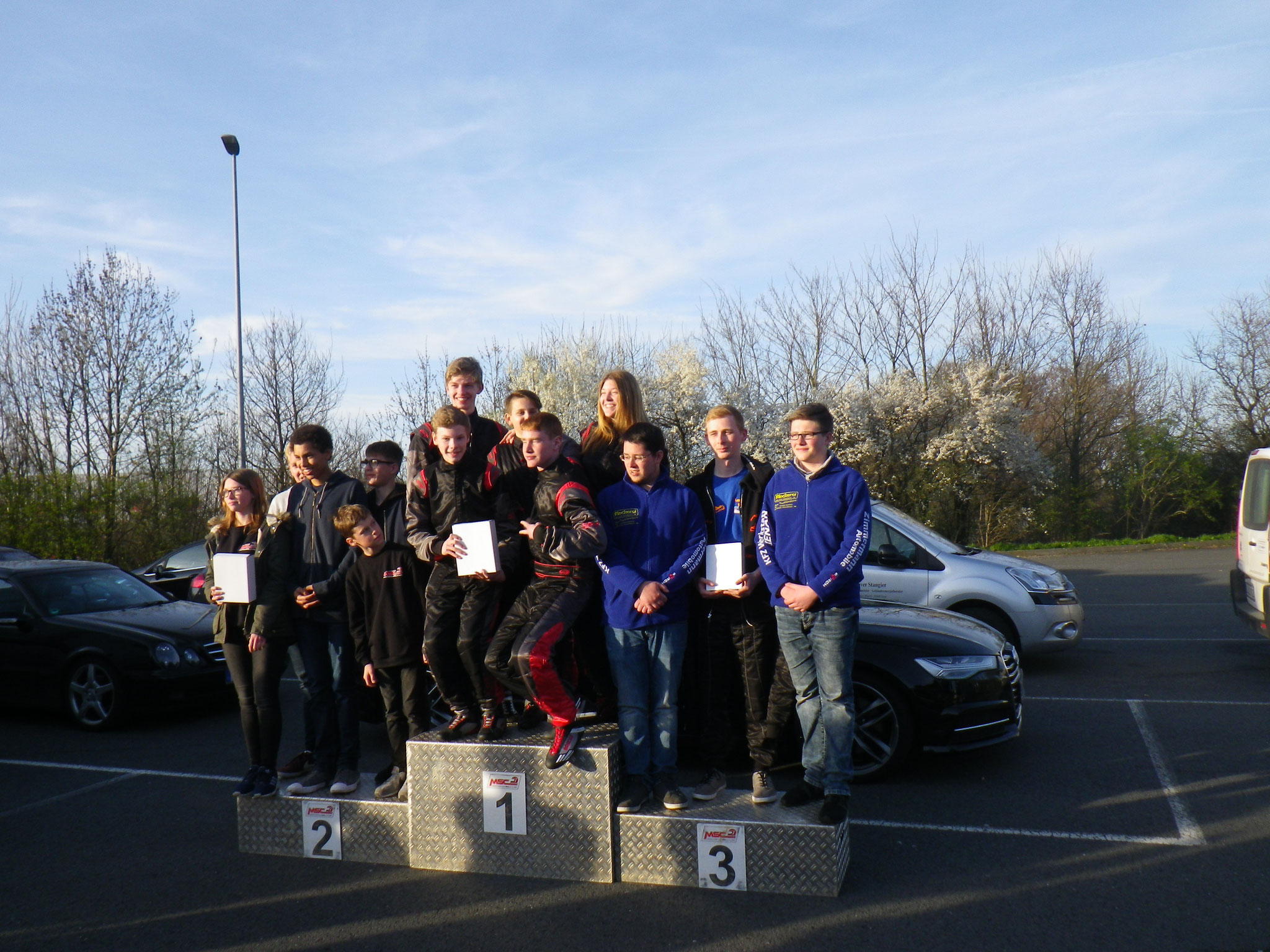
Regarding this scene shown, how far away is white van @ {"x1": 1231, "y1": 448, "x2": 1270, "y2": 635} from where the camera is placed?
864 centimetres

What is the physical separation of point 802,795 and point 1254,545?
739 cm

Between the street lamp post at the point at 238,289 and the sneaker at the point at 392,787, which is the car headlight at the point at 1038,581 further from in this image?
the street lamp post at the point at 238,289

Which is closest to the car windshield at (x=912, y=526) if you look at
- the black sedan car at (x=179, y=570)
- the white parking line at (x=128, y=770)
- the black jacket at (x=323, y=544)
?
the black jacket at (x=323, y=544)

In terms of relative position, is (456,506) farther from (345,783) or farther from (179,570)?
(179,570)

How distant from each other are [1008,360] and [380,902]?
2983cm

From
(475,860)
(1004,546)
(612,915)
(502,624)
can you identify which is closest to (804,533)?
(502,624)

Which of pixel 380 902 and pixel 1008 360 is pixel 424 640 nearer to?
pixel 380 902

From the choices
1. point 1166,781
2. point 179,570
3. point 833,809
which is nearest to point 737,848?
point 833,809

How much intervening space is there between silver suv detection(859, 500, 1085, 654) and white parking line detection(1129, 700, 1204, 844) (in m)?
1.19

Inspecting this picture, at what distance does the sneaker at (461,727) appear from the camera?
4504 mm

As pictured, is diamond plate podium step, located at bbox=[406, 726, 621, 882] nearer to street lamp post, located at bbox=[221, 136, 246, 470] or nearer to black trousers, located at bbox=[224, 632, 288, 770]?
black trousers, located at bbox=[224, 632, 288, 770]

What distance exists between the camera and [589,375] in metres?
32.8

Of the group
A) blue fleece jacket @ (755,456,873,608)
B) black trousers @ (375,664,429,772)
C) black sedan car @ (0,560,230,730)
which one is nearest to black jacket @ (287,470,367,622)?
black trousers @ (375,664,429,772)

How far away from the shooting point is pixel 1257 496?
906 cm
